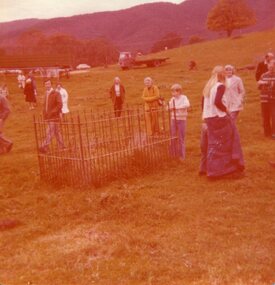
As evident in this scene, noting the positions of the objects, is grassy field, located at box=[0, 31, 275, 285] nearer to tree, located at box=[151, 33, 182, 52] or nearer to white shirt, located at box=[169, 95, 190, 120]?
white shirt, located at box=[169, 95, 190, 120]

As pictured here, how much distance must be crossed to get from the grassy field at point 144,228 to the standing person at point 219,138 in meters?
0.29

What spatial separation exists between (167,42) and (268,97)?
293 ft

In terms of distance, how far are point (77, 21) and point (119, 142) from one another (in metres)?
103

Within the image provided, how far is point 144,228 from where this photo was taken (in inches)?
355

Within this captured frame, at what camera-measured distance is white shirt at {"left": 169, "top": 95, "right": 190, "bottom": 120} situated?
13.6 m

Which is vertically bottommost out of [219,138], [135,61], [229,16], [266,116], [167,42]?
[266,116]

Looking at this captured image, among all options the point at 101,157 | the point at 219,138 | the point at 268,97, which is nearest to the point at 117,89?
the point at 268,97

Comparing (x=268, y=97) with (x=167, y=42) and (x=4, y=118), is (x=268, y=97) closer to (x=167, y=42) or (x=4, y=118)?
(x=4, y=118)

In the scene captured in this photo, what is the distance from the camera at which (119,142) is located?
1290 centimetres

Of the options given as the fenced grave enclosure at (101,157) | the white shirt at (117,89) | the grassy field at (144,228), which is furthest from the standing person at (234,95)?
the white shirt at (117,89)

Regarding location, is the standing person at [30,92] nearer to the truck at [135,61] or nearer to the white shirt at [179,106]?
the white shirt at [179,106]

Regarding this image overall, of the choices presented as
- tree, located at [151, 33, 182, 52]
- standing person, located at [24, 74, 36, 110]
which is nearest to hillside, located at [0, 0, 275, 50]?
tree, located at [151, 33, 182, 52]

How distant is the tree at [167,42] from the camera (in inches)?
3959

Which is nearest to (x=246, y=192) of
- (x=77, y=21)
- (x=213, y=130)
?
(x=213, y=130)
